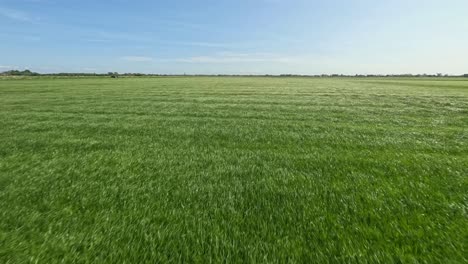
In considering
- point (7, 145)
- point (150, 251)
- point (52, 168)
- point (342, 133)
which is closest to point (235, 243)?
point (150, 251)

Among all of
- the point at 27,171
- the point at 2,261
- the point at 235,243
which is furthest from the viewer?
the point at 27,171

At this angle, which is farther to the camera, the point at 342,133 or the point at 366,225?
the point at 342,133

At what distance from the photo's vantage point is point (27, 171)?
5.82 meters

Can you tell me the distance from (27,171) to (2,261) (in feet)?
11.7

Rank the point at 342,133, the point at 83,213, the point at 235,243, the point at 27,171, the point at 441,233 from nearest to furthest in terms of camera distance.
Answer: the point at 235,243 < the point at 441,233 < the point at 83,213 < the point at 27,171 < the point at 342,133

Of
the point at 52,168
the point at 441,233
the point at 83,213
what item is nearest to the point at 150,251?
the point at 83,213

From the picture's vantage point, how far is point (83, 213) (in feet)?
13.2

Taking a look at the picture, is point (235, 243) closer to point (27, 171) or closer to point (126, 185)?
point (126, 185)

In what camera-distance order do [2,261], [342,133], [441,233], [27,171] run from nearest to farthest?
[2,261] < [441,233] < [27,171] < [342,133]

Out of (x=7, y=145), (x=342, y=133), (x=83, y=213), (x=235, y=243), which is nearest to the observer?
(x=235, y=243)

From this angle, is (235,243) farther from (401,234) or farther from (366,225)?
(401,234)

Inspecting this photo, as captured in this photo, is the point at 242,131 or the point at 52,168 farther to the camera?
the point at 242,131

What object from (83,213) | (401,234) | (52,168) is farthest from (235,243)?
(52,168)

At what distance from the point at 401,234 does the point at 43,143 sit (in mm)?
9875
